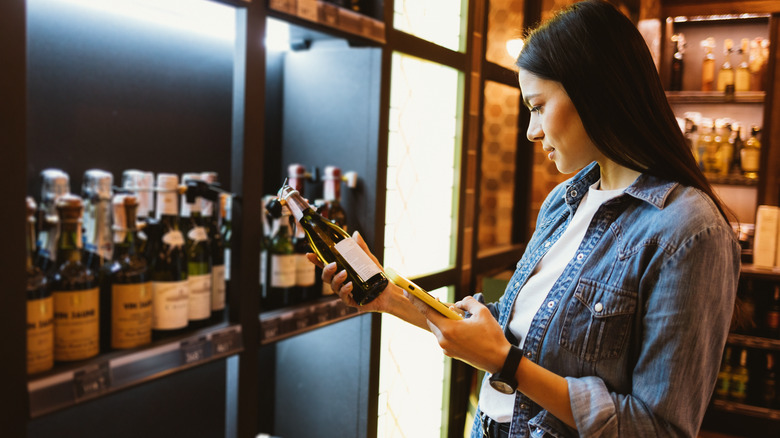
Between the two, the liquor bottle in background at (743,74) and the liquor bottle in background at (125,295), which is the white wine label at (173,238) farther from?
the liquor bottle in background at (743,74)

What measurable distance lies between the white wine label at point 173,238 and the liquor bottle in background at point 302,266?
35cm

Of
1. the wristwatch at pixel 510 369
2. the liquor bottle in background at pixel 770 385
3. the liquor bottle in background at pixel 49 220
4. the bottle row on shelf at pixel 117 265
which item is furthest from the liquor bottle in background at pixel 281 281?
the liquor bottle in background at pixel 770 385

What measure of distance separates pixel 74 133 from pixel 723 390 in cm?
416

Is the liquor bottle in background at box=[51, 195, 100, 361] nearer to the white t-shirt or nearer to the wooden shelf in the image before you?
the white t-shirt

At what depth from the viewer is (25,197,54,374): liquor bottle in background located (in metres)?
1.12

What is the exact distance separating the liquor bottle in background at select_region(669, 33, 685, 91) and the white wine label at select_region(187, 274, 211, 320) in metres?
4.01

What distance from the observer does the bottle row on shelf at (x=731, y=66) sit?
Result: 4125mm

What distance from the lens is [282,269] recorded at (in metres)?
1.75

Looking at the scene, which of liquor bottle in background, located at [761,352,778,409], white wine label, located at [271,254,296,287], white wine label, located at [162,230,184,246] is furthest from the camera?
liquor bottle in background, located at [761,352,778,409]

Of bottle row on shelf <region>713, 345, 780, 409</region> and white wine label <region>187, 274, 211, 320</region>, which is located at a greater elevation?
white wine label <region>187, 274, 211, 320</region>

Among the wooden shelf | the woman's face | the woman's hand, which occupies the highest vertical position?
the wooden shelf

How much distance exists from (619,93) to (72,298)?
1123 mm

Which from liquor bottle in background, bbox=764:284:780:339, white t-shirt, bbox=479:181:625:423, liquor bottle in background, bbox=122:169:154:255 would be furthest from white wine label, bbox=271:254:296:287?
liquor bottle in background, bbox=764:284:780:339

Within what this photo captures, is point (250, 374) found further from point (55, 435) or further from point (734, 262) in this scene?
point (734, 262)
